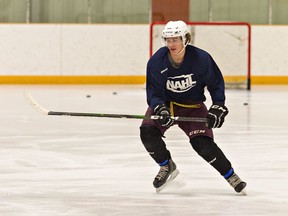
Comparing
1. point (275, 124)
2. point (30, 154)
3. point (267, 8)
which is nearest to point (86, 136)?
point (30, 154)

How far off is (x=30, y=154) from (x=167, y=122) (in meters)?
1.83

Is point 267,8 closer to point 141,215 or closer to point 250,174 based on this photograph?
point 250,174

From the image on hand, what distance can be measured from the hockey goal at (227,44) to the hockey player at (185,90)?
8.83 m

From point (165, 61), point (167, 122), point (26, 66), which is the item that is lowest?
point (26, 66)

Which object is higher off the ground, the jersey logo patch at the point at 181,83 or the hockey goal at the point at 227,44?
the jersey logo patch at the point at 181,83

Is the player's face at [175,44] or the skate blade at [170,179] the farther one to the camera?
the skate blade at [170,179]

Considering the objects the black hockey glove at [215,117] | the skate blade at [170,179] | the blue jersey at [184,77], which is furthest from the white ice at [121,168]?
the blue jersey at [184,77]

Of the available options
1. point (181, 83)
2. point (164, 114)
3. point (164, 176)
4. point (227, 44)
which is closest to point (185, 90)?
point (181, 83)

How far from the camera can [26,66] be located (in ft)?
46.3

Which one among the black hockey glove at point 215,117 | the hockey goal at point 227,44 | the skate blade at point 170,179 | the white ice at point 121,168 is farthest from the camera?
the hockey goal at point 227,44

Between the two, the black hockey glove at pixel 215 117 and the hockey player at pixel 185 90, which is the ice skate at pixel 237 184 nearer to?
the hockey player at pixel 185 90

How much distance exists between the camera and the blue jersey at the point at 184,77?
454 cm

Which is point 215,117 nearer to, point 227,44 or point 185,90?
point 185,90

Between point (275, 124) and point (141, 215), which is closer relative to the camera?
point (141, 215)
